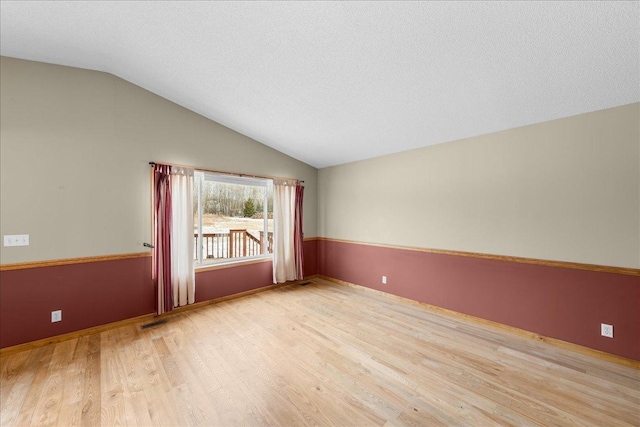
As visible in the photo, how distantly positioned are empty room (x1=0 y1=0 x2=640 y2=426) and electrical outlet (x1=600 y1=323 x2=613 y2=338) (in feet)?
0.04

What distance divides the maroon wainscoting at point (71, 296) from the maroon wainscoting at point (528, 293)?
3.52 m

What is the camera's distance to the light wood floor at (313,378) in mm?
1703

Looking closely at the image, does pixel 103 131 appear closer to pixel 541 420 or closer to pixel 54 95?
pixel 54 95

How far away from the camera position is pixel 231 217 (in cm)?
424

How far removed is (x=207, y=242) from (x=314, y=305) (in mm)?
2088

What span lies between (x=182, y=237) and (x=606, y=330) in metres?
4.85

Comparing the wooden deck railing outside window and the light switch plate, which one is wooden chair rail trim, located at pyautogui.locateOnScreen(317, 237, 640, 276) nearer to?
the wooden deck railing outside window

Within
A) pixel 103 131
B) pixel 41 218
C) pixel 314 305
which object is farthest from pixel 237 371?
pixel 103 131

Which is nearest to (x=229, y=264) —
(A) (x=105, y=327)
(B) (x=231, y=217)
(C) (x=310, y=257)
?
(B) (x=231, y=217)

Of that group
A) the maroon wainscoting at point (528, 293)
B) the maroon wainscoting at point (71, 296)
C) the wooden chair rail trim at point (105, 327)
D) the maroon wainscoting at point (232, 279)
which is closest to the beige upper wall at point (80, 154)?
the maroon wainscoting at point (71, 296)

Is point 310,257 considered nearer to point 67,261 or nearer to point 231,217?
point 231,217

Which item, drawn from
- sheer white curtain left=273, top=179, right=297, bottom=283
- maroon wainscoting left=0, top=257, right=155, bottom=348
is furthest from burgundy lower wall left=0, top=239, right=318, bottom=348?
sheer white curtain left=273, top=179, right=297, bottom=283

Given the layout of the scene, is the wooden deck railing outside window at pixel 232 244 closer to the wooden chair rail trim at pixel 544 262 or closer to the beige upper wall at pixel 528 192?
the beige upper wall at pixel 528 192

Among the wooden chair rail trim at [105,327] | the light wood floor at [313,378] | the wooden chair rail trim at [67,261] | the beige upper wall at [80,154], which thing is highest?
the beige upper wall at [80,154]
